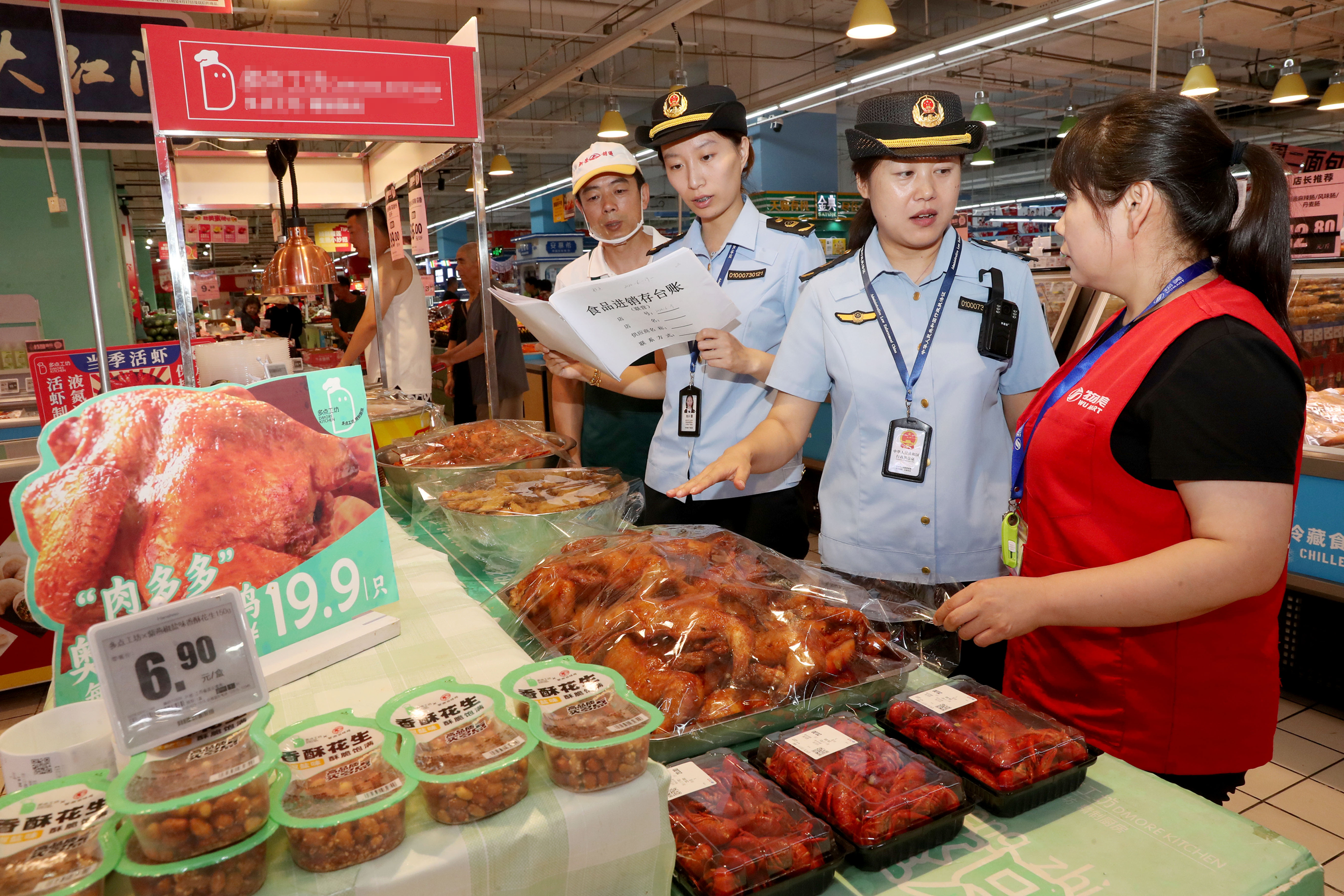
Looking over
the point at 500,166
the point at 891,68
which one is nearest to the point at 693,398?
the point at 891,68

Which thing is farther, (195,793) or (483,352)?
(483,352)

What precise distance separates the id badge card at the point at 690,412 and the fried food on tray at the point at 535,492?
40 cm

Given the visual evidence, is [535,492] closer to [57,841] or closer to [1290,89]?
[57,841]

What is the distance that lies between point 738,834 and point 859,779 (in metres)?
0.18

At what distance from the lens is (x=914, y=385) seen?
77.0 inches

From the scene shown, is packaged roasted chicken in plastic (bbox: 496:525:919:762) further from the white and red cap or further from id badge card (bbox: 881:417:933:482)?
the white and red cap

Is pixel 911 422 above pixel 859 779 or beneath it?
above

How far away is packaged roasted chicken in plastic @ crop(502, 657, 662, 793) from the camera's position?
0.89 metres

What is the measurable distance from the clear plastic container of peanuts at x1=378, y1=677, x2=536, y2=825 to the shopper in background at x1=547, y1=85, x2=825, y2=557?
5.00 ft

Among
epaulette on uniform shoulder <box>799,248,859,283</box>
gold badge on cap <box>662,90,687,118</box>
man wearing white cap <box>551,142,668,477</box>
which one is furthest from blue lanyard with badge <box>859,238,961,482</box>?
man wearing white cap <box>551,142,668,477</box>

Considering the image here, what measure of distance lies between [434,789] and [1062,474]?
1178 millimetres

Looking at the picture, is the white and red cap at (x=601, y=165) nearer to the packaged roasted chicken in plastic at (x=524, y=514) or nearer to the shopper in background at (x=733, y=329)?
the shopper in background at (x=733, y=329)

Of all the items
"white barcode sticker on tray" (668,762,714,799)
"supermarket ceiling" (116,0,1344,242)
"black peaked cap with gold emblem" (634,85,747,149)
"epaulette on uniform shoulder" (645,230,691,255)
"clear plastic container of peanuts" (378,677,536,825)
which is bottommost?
"white barcode sticker on tray" (668,762,714,799)

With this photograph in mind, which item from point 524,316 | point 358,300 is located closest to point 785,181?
point 358,300
